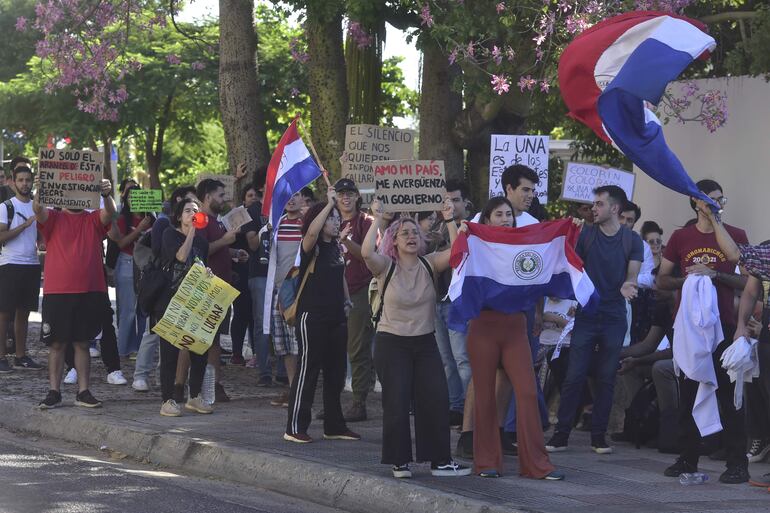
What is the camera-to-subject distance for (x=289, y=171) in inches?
414

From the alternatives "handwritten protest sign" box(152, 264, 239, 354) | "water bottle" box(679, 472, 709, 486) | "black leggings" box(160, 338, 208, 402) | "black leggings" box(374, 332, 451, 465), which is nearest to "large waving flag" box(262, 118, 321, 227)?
"handwritten protest sign" box(152, 264, 239, 354)

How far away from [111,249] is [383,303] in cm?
623

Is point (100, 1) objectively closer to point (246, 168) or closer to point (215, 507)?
point (246, 168)

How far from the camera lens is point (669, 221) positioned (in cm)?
1509

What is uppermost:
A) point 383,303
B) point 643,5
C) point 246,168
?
point 643,5

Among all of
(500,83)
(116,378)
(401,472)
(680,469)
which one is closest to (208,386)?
(116,378)

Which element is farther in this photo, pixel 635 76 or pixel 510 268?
pixel 635 76

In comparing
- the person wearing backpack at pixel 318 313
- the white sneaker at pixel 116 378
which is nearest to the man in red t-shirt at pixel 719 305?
the person wearing backpack at pixel 318 313

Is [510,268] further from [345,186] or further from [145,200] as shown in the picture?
[145,200]

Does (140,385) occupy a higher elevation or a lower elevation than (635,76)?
lower

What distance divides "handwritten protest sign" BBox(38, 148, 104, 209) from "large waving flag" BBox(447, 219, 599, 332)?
3.62 metres

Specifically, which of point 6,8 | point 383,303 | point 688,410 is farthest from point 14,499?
point 6,8

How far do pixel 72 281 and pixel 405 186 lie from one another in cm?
345

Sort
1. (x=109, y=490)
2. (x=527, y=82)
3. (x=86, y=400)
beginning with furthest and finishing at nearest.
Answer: (x=527, y=82), (x=86, y=400), (x=109, y=490)
